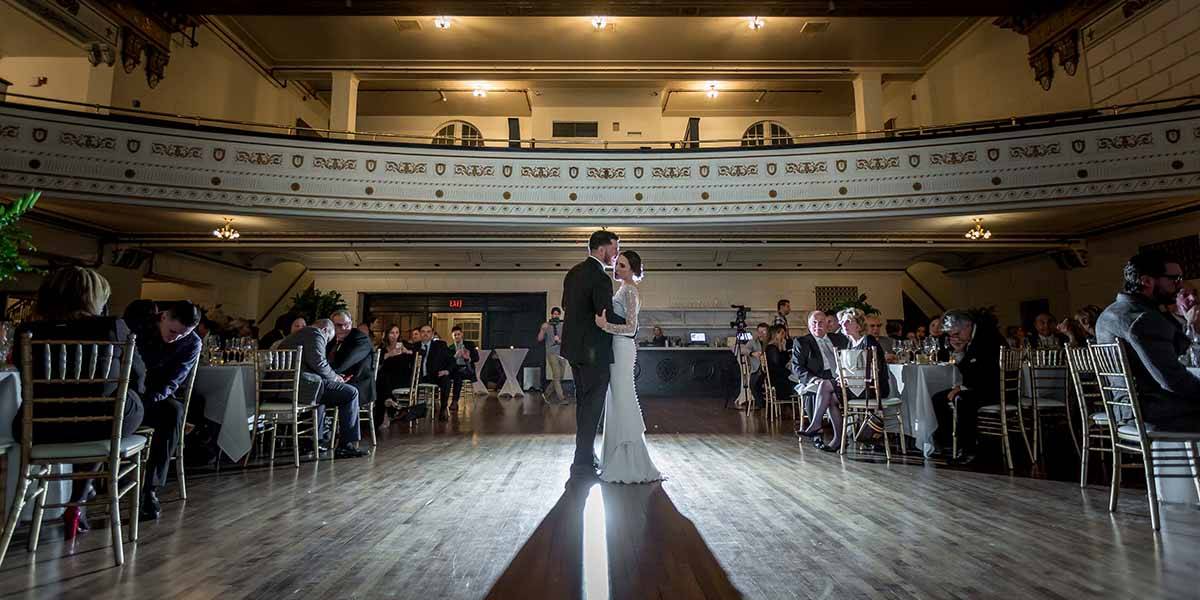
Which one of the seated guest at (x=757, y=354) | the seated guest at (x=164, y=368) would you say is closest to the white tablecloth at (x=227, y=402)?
the seated guest at (x=164, y=368)

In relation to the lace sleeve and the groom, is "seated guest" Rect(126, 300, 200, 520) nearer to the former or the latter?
the groom

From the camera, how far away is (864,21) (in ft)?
34.4

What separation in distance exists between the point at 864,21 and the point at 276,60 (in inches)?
475

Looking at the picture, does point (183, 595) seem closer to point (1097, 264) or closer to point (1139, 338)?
point (1139, 338)

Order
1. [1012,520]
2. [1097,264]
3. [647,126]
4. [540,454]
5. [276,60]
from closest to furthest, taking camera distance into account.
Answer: [1012,520] → [540,454] → [1097,264] → [276,60] → [647,126]

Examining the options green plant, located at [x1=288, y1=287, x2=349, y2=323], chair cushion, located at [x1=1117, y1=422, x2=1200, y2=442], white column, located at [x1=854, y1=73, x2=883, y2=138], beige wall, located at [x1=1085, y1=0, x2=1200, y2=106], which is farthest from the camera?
white column, located at [x1=854, y1=73, x2=883, y2=138]

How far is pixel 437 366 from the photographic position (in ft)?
23.3

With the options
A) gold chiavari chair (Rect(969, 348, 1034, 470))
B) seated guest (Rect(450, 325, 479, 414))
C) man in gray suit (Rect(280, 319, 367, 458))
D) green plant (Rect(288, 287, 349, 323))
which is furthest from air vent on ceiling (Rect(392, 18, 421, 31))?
gold chiavari chair (Rect(969, 348, 1034, 470))

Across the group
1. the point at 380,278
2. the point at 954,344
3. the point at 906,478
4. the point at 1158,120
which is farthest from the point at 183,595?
the point at 380,278

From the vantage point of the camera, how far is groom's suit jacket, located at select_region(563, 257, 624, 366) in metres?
3.08

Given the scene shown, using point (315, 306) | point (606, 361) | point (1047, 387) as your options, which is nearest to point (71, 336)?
point (606, 361)

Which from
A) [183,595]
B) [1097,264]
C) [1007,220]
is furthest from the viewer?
[1097,264]

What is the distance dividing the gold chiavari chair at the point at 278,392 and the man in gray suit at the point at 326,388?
0.13 m

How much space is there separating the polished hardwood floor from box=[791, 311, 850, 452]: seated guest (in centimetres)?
89
